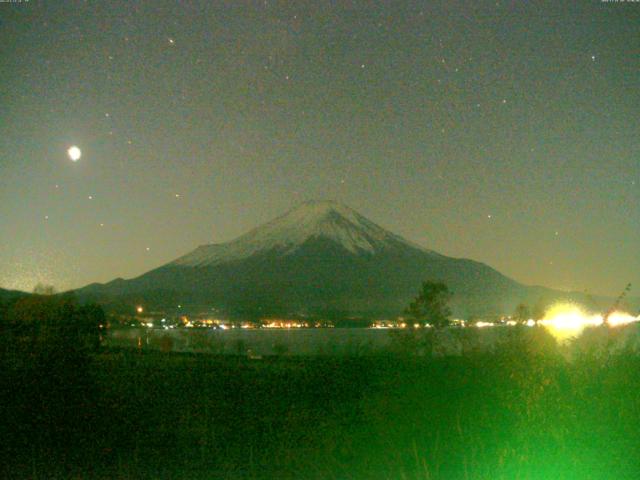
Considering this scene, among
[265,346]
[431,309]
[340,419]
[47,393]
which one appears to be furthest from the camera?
[265,346]

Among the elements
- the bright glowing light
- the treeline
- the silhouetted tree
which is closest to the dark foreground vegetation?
the treeline

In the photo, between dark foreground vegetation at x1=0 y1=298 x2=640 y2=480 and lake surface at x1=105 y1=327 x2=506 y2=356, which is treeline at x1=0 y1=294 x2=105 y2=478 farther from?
lake surface at x1=105 y1=327 x2=506 y2=356

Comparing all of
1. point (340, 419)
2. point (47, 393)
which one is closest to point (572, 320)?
point (340, 419)

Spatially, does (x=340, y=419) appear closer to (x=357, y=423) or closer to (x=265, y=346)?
(x=357, y=423)

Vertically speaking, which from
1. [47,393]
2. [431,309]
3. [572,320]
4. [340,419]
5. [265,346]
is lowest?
[340,419]

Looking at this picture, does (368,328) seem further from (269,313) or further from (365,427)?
(365,427)

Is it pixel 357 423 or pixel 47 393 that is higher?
pixel 47 393
